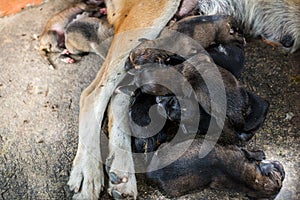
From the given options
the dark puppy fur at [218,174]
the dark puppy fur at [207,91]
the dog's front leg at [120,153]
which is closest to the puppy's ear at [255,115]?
the dark puppy fur at [207,91]

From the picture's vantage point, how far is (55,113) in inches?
120

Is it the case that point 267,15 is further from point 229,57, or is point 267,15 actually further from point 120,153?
point 120,153

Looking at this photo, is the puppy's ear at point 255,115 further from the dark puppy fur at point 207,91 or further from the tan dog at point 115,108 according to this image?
the tan dog at point 115,108

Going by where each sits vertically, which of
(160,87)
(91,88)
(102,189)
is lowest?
(102,189)

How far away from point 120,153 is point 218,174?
0.51m

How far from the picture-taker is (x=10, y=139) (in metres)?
2.93

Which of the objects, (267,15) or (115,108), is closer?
(115,108)

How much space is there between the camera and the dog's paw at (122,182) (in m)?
2.66

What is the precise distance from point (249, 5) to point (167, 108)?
1.01m

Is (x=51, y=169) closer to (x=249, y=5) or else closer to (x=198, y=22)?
(x=198, y=22)

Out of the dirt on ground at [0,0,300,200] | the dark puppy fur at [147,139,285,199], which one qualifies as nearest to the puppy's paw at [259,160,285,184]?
the dark puppy fur at [147,139,285,199]

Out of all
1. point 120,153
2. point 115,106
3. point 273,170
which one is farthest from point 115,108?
point 273,170

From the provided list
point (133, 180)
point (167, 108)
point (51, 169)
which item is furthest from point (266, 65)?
point (51, 169)

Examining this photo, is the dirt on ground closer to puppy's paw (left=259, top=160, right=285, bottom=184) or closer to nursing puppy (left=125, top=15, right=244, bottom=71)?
puppy's paw (left=259, top=160, right=285, bottom=184)
